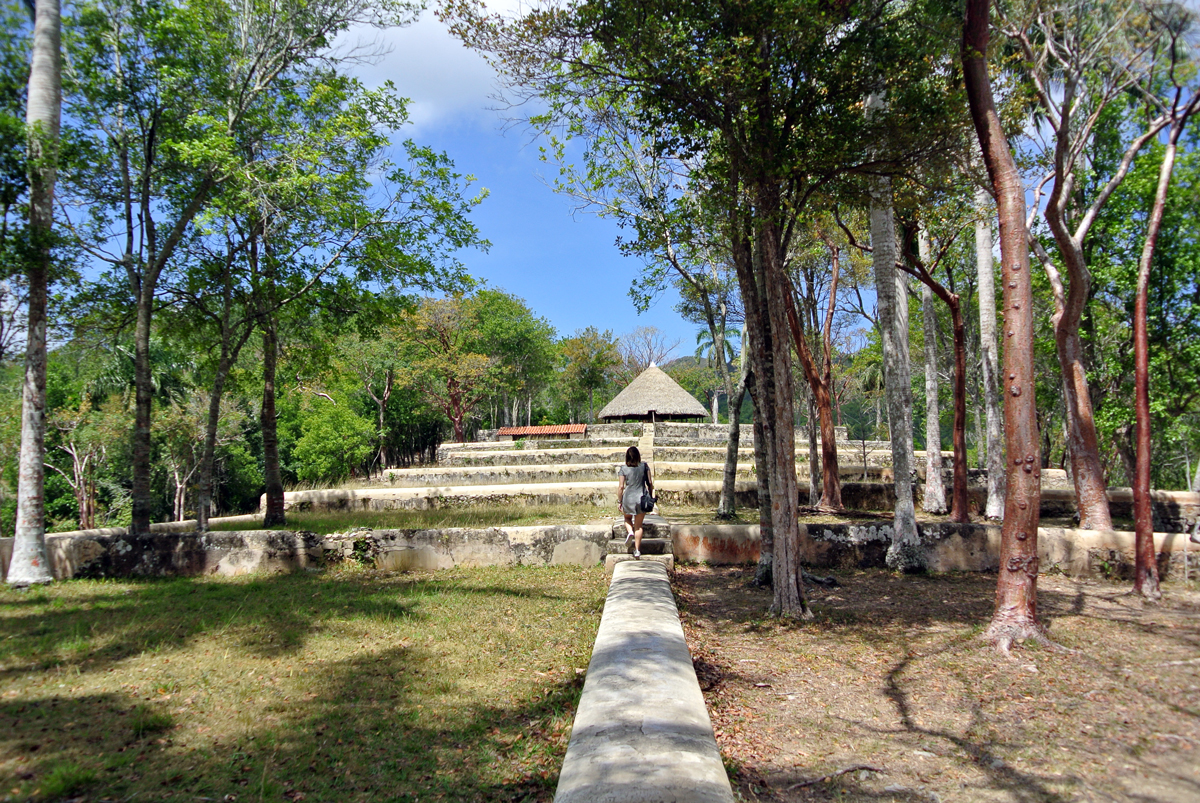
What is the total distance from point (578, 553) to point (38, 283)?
6.74 metres

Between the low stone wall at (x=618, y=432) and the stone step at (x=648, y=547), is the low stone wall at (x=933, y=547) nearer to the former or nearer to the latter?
the stone step at (x=648, y=547)

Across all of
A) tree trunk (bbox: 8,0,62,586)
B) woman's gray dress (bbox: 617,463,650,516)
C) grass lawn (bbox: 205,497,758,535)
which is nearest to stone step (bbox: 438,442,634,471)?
grass lawn (bbox: 205,497,758,535)

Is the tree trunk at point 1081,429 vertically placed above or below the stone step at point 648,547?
above

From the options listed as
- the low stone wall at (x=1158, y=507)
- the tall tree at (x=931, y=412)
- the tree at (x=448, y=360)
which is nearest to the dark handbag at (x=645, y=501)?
the tall tree at (x=931, y=412)

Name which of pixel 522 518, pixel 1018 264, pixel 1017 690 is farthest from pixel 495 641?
pixel 522 518

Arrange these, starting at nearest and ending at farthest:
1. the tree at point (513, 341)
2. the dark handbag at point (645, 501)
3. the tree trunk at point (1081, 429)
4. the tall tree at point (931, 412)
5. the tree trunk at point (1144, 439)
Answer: the tree trunk at point (1144, 439), the dark handbag at point (645, 501), the tree trunk at point (1081, 429), the tall tree at point (931, 412), the tree at point (513, 341)

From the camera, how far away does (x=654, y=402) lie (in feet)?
91.2

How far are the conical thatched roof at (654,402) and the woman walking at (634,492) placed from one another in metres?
20.3

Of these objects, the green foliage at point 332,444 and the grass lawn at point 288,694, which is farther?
the green foliage at point 332,444

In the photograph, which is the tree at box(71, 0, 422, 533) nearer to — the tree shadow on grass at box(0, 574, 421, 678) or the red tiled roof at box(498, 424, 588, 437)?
the tree shadow on grass at box(0, 574, 421, 678)

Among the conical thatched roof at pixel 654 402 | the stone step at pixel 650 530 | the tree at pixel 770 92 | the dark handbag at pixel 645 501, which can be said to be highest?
the tree at pixel 770 92

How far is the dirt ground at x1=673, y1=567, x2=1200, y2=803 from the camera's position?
Answer: 304 cm

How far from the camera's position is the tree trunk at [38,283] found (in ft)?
22.7

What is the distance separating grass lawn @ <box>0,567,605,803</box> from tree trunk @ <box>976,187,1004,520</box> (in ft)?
26.9
